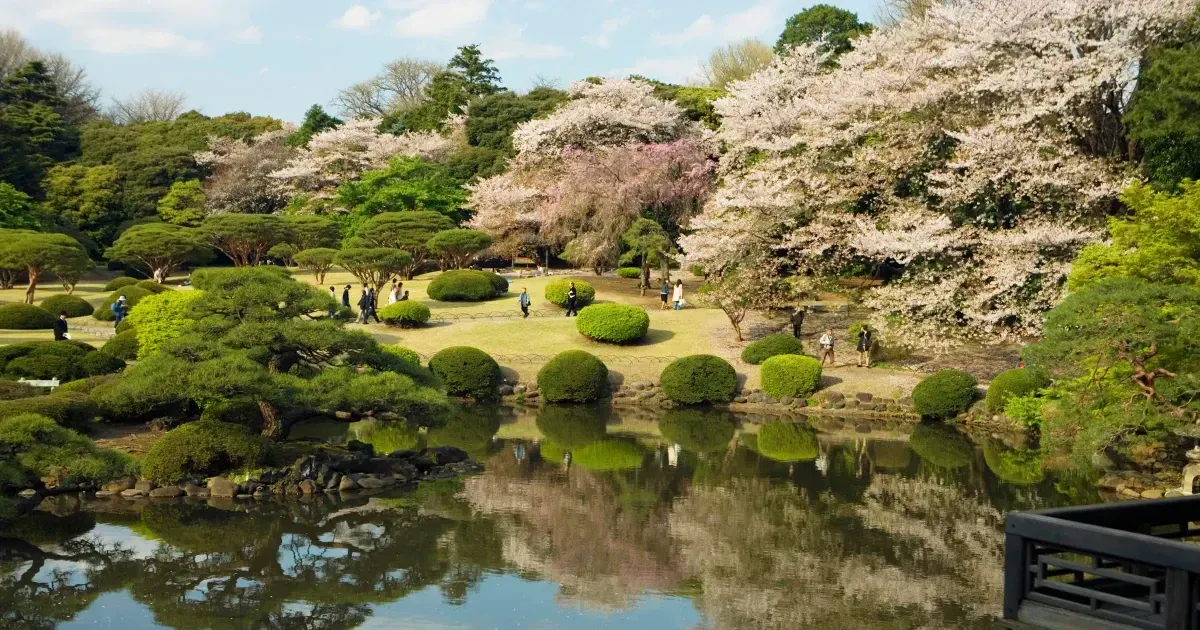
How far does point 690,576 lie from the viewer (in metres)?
13.3

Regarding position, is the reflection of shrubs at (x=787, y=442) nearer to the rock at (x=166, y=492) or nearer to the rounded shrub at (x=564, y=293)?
the rock at (x=166, y=492)

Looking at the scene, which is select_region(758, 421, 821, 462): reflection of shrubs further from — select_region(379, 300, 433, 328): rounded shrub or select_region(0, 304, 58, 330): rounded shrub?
select_region(0, 304, 58, 330): rounded shrub

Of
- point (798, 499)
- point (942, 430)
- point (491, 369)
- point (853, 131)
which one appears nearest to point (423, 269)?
point (491, 369)

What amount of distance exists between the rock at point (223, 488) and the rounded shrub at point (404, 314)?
1802 cm

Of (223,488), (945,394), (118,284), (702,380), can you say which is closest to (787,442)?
(945,394)

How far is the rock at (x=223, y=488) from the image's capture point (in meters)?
17.4

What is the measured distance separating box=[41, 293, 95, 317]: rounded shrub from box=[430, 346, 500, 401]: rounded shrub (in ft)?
50.4

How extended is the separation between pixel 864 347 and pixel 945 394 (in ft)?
14.5

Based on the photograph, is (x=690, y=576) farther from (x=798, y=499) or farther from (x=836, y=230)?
(x=836, y=230)

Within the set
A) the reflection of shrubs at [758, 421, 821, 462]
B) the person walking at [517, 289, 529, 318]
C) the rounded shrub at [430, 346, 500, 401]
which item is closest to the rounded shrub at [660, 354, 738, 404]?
the reflection of shrubs at [758, 421, 821, 462]

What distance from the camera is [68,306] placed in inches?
1499

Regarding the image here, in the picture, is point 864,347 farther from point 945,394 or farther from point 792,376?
A: point 945,394

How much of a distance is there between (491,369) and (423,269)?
852 inches

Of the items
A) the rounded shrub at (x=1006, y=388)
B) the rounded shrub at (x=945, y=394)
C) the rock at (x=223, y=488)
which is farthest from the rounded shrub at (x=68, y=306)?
the rounded shrub at (x=1006, y=388)
